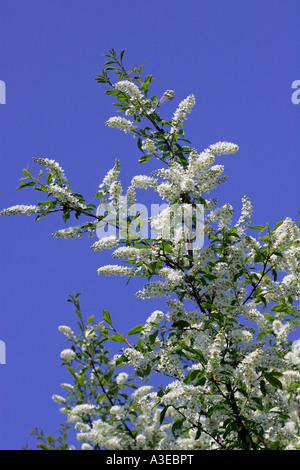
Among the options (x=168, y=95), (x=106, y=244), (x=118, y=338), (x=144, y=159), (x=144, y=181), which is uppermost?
(x=168, y=95)

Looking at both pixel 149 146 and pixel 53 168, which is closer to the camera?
pixel 53 168

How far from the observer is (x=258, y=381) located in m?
3.75

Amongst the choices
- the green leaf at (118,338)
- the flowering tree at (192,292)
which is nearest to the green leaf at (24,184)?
the flowering tree at (192,292)

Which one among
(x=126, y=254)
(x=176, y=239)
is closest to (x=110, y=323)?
(x=126, y=254)

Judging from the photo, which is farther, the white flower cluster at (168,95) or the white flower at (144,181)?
the white flower cluster at (168,95)

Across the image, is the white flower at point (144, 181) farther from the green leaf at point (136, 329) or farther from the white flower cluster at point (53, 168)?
the green leaf at point (136, 329)

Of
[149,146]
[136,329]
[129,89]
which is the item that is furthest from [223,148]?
[136,329]

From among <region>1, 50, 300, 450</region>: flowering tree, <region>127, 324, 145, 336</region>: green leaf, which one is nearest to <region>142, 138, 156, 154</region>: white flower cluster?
<region>1, 50, 300, 450</region>: flowering tree

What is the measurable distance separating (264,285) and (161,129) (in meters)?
2.06

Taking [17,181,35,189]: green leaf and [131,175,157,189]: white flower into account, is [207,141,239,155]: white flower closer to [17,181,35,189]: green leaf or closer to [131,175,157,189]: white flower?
[131,175,157,189]: white flower

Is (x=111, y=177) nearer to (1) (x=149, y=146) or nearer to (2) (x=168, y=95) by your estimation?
(1) (x=149, y=146)

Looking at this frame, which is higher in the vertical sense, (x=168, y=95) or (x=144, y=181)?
(x=168, y=95)

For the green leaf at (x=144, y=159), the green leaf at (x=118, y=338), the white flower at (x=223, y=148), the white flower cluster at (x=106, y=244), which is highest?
the green leaf at (x=144, y=159)
